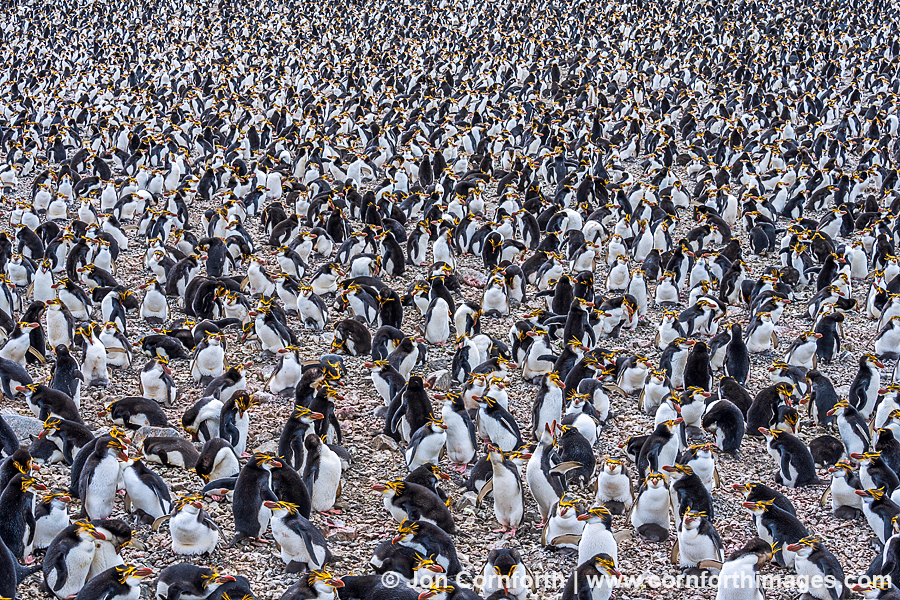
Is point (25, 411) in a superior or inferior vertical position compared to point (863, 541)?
superior

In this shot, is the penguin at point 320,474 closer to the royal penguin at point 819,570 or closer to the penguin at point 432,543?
the penguin at point 432,543

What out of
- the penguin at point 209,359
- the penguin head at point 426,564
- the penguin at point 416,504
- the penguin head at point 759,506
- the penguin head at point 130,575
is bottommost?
the penguin head at point 130,575

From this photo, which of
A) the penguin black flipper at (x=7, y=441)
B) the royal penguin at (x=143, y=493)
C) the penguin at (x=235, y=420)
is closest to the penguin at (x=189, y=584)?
the royal penguin at (x=143, y=493)

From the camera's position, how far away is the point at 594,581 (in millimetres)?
5891

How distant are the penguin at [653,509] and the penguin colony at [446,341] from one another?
0.03 m

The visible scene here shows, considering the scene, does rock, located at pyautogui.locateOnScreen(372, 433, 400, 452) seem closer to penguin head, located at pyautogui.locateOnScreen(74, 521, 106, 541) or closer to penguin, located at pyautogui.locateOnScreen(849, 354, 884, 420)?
penguin head, located at pyautogui.locateOnScreen(74, 521, 106, 541)

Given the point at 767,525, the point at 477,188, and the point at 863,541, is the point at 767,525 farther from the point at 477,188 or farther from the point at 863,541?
the point at 477,188

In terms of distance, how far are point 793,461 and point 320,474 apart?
12.5ft

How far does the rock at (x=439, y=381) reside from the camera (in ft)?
29.9

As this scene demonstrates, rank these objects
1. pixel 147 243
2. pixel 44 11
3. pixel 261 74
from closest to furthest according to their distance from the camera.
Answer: pixel 147 243 < pixel 261 74 < pixel 44 11

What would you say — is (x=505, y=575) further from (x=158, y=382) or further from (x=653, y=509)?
(x=158, y=382)

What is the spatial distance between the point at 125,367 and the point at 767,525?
20.5ft

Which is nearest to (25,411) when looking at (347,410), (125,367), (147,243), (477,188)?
(125,367)

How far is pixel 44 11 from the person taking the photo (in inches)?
1411
